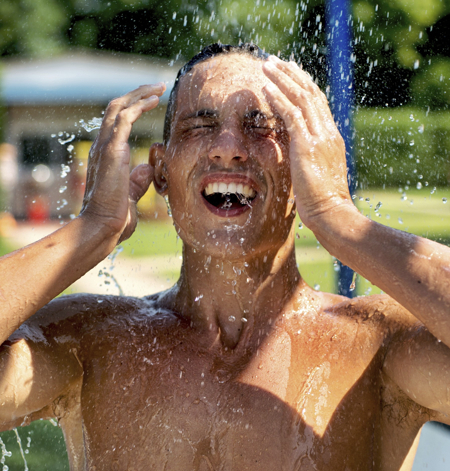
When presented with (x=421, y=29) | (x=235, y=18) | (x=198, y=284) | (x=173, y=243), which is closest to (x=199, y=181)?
(x=198, y=284)

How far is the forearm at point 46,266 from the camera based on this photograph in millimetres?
1956

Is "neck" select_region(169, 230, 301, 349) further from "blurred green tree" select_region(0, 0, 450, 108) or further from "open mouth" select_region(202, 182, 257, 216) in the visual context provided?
"blurred green tree" select_region(0, 0, 450, 108)

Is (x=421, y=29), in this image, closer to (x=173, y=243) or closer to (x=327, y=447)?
(x=173, y=243)

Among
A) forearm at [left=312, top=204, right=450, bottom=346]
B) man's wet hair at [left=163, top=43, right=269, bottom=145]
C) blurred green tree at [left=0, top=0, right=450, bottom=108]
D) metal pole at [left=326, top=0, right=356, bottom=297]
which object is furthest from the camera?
blurred green tree at [left=0, top=0, right=450, bottom=108]

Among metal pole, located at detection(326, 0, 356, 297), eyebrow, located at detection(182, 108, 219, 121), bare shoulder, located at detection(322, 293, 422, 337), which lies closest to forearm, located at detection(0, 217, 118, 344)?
eyebrow, located at detection(182, 108, 219, 121)

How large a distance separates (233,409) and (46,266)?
2.56 feet

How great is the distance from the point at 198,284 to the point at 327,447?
2.59 feet

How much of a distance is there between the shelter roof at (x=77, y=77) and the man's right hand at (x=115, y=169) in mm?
15941

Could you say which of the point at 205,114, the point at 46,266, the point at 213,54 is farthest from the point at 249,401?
the point at 213,54

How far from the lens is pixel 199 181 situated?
7.44ft

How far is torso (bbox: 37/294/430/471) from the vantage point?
202cm

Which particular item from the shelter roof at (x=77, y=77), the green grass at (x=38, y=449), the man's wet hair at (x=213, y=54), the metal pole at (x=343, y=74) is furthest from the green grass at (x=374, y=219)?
the man's wet hair at (x=213, y=54)

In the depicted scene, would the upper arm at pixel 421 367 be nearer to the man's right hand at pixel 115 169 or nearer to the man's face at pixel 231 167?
the man's face at pixel 231 167

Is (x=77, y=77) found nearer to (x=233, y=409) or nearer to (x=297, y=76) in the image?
(x=297, y=76)
